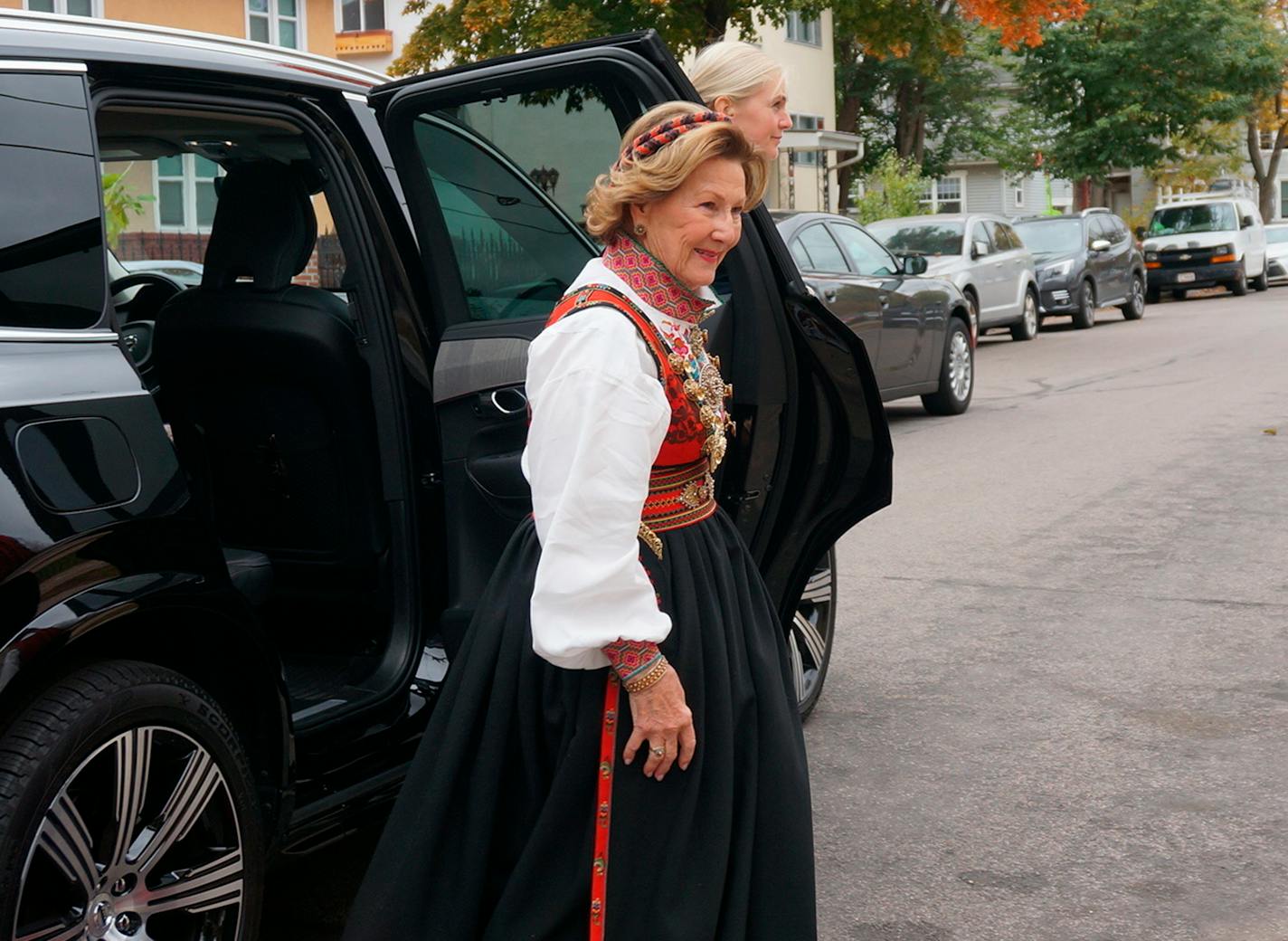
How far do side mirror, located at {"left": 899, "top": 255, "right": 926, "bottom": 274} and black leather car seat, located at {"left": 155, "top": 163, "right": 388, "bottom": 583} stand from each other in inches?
329

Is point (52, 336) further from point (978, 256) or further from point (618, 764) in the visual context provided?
point (978, 256)

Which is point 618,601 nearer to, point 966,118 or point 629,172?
point 629,172

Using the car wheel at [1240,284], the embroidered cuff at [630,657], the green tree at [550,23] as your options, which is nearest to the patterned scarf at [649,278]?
the embroidered cuff at [630,657]

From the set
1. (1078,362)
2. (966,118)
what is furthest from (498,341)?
(966,118)

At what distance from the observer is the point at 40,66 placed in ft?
9.07

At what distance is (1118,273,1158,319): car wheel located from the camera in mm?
25109

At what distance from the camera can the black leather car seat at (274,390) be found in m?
3.76

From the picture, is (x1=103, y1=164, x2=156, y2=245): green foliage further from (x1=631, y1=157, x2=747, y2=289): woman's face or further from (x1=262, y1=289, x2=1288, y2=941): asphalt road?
(x1=631, y1=157, x2=747, y2=289): woman's face

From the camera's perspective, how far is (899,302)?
11875mm

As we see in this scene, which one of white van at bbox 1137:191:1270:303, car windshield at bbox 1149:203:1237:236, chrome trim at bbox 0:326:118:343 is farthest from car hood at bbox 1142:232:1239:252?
chrome trim at bbox 0:326:118:343

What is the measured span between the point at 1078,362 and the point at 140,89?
51.8 ft

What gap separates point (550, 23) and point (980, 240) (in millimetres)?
5507

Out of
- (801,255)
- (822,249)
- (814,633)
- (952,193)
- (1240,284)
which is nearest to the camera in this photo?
(814,633)

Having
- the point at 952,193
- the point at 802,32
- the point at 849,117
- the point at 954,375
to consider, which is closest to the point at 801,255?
the point at 954,375
